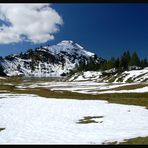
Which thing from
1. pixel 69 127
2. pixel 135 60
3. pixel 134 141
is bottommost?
pixel 134 141

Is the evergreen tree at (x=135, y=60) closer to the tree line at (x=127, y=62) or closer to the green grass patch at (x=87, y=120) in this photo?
the tree line at (x=127, y=62)

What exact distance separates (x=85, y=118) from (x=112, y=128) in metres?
6.47

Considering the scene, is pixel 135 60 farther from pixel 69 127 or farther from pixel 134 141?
pixel 134 141

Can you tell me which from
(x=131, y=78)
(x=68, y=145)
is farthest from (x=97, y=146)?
(x=131, y=78)

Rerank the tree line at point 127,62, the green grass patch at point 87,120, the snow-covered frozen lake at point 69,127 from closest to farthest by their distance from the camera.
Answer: the snow-covered frozen lake at point 69,127
the green grass patch at point 87,120
the tree line at point 127,62

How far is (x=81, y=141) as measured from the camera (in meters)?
20.4

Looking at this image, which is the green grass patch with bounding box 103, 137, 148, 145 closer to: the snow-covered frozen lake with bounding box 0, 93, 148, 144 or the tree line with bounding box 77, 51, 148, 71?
the snow-covered frozen lake with bounding box 0, 93, 148, 144

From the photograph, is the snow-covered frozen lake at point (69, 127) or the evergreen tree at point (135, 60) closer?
the snow-covered frozen lake at point (69, 127)

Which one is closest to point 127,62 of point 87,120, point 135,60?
point 135,60

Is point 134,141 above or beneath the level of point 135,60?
beneath

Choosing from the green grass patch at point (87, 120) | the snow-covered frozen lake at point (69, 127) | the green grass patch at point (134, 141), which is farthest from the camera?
the green grass patch at point (87, 120)

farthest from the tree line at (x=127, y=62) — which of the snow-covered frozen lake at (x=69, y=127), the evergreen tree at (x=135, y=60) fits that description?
the snow-covered frozen lake at (x=69, y=127)

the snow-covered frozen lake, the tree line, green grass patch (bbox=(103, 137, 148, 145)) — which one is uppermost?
the tree line

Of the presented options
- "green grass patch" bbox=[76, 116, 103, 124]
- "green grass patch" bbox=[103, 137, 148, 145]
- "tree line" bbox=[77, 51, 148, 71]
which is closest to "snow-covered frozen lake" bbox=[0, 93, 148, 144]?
"green grass patch" bbox=[76, 116, 103, 124]
